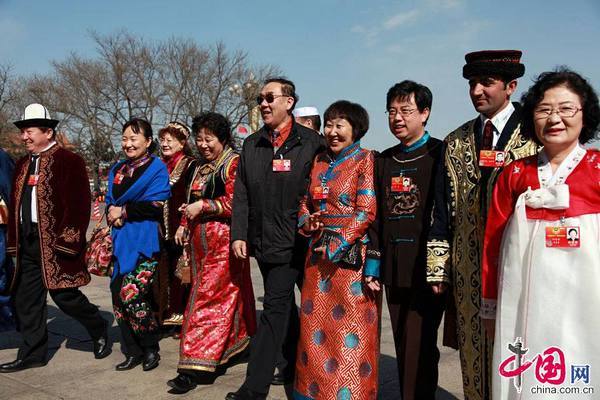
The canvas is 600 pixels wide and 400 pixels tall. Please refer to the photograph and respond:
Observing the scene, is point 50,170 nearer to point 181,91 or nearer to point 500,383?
point 500,383

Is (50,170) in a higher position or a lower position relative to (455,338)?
higher

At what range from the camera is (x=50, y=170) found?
16.2ft

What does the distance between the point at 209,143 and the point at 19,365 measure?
2221 mm

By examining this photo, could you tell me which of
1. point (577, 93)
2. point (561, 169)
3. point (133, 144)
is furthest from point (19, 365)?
point (577, 93)

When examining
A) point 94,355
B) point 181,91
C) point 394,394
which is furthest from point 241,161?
point 181,91

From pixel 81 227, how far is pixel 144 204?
0.61m

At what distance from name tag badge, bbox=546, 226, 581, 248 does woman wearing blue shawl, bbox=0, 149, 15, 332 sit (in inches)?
169

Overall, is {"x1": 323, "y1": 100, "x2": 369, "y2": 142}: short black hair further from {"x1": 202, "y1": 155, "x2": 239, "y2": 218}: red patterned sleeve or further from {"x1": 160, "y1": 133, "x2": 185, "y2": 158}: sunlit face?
{"x1": 160, "y1": 133, "x2": 185, "y2": 158}: sunlit face

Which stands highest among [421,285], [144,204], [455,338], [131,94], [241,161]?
[131,94]

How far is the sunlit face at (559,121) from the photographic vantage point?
241 centimetres

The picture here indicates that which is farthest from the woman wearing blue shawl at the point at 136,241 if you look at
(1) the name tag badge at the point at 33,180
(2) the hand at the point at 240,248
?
(2) the hand at the point at 240,248

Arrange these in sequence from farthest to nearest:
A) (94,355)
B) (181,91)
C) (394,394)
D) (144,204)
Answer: (181,91), (94,355), (144,204), (394,394)

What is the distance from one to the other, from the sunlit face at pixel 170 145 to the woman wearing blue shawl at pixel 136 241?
101 cm

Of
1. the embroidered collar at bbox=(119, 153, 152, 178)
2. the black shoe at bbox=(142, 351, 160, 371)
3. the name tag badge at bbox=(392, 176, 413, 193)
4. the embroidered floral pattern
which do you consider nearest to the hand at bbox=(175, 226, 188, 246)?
the embroidered floral pattern
